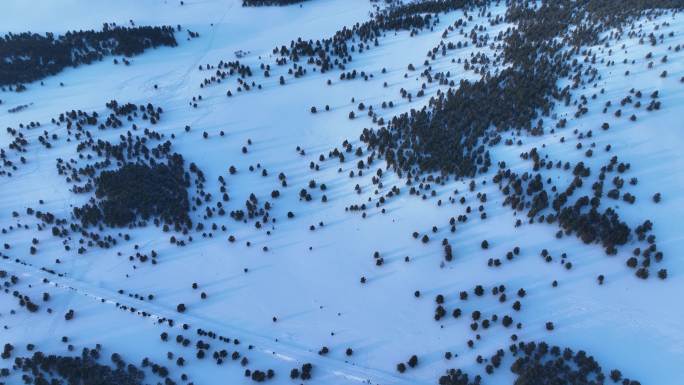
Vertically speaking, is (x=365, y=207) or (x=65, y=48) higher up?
(x=65, y=48)

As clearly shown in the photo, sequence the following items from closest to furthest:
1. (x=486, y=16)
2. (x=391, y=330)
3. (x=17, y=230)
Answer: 1. (x=391, y=330)
2. (x=17, y=230)
3. (x=486, y=16)

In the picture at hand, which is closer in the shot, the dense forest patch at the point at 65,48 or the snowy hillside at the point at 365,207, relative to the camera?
the snowy hillside at the point at 365,207

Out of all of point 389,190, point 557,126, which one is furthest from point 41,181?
point 557,126

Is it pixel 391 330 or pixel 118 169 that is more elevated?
pixel 118 169

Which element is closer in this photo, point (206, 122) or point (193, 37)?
point (206, 122)

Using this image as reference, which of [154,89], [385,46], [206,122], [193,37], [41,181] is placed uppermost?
[193,37]

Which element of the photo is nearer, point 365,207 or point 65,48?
point 365,207

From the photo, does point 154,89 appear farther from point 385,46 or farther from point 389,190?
point 389,190

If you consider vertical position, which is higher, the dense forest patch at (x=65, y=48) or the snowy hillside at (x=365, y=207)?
the dense forest patch at (x=65, y=48)
